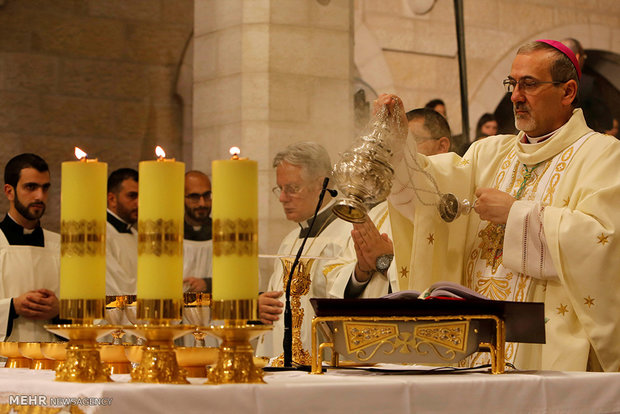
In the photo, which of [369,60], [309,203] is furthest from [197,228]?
[309,203]

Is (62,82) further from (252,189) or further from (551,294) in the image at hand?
(252,189)

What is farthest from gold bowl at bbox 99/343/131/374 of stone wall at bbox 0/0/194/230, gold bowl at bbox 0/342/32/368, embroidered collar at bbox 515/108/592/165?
stone wall at bbox 0/0/194/230

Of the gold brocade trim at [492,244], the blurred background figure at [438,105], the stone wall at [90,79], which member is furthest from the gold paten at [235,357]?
the stone wall at [90,79]

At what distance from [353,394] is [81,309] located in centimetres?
56

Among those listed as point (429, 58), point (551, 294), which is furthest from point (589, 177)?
point (429, 58)

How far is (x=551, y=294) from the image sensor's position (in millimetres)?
3732

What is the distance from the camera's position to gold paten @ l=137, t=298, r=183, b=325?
200 cm

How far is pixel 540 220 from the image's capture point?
11.8ft

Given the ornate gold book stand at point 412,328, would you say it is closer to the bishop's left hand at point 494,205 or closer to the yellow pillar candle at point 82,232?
the yellow pillar candle at point 82,232

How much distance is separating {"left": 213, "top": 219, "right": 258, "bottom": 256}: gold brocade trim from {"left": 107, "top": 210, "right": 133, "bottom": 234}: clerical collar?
6362 millimetres

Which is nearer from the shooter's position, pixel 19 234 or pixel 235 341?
pixel 235 341

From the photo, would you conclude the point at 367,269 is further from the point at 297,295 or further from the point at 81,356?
the point at 81,356

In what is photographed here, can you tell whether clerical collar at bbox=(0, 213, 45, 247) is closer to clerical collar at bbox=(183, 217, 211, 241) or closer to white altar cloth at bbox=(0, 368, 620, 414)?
clerical collar at bbox=(183, 217, 211, 241)

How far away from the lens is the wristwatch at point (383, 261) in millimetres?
4941
